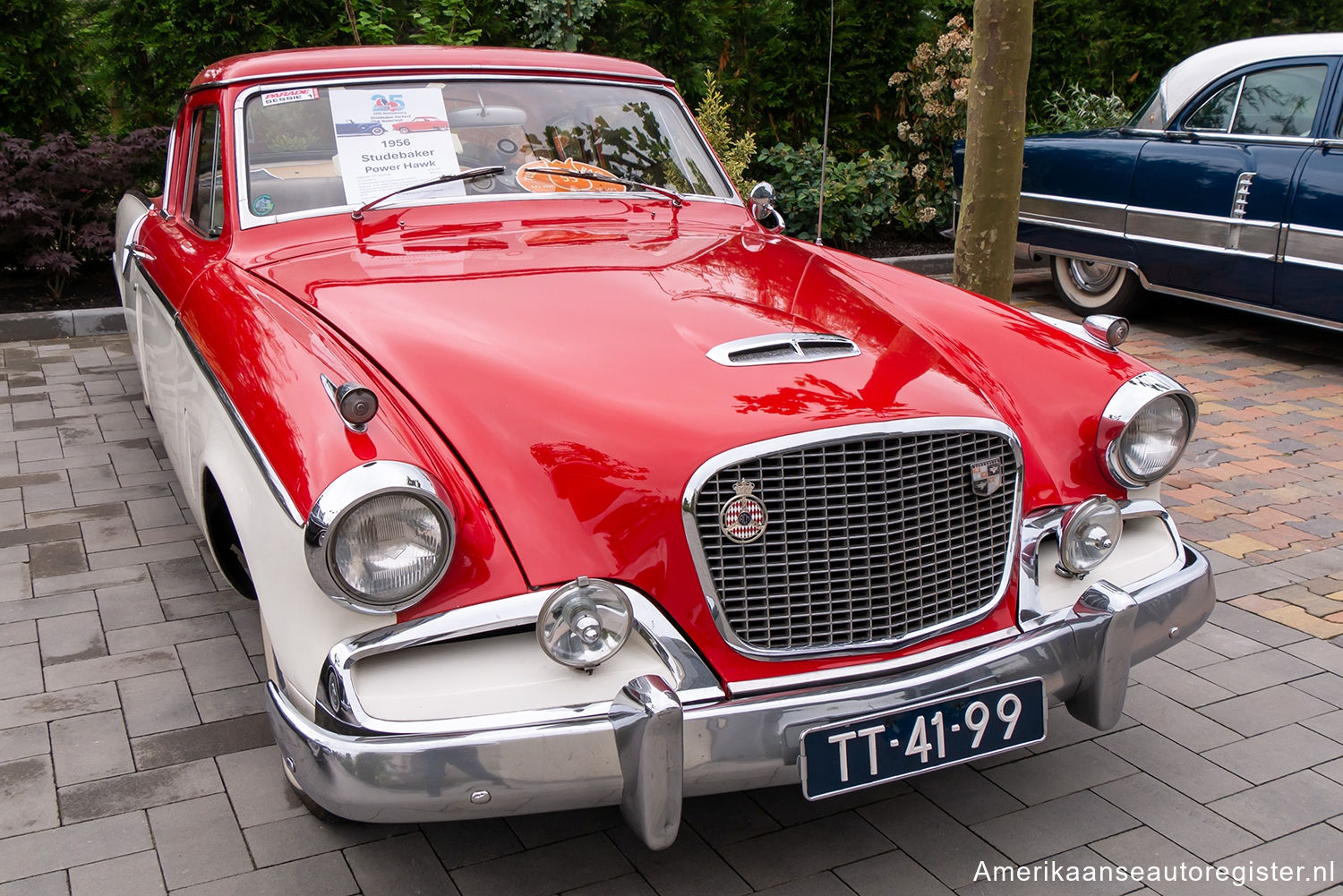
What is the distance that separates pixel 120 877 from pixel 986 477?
2.04m

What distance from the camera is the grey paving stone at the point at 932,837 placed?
8.16ft

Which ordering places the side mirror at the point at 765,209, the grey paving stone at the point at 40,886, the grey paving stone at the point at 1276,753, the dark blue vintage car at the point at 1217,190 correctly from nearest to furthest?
the grey paving stone at the point at 40,886 < the grey paving stone at the point at 1276,753 < the side mirror at the point at 765,209 < the dark blue vintage car at the point at 1217,190

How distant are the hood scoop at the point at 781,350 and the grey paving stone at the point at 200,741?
152 centimetres

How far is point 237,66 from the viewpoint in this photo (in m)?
3.56

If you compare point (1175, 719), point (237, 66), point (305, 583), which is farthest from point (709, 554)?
point (237, 66)

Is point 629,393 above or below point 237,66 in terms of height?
below

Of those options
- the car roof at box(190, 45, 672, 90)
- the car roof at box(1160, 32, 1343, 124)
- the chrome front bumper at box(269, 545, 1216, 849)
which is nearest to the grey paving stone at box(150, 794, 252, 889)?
the chrome front bumper at box(269, 545, 1216, 849)

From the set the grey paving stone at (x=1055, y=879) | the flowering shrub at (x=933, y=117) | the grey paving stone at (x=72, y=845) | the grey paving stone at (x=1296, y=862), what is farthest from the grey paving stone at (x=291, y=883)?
the flowering shrub at (x=933, y=117)

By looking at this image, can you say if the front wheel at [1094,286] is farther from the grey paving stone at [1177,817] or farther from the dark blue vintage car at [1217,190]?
the grey paving stone at [1177,817]

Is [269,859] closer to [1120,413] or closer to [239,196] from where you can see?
[239,196]

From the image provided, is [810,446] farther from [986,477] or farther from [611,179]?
[611,179]

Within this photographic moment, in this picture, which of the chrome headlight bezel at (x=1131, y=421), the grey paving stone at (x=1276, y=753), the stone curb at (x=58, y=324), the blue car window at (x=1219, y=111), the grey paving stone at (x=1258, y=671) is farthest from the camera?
the stone curb at (x=58, y=324)

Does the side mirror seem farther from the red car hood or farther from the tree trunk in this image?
the tree trunk

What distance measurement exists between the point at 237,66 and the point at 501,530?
226 centimetres
